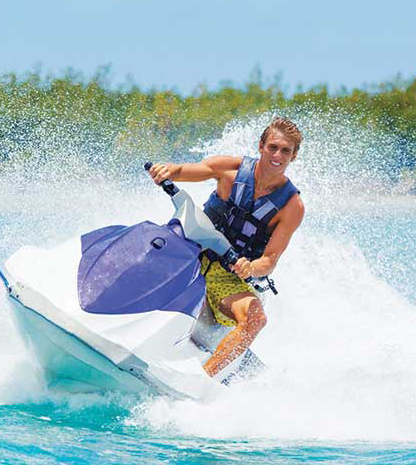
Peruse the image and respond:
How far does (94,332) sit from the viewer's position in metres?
3.48

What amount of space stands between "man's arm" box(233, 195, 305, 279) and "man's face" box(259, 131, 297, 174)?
0.20m

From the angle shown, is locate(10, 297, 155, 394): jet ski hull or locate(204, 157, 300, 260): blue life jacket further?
locate(204, 157, 300, 260): blue life jacket

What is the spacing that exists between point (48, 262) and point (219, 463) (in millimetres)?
1307

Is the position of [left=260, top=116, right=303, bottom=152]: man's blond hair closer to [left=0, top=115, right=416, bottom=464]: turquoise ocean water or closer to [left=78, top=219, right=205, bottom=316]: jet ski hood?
[left=78, top=219, right=205, bottom=316]: jet ski hood

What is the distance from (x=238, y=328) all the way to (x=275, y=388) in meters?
0.41

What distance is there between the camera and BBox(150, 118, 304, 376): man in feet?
13.4

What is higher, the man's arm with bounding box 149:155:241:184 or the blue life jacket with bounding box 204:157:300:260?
the man's arm with bounding box 149:155:241:184

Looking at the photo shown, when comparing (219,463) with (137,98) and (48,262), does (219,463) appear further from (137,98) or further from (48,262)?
(137,98)

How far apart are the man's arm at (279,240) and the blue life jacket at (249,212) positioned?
0.05 metres

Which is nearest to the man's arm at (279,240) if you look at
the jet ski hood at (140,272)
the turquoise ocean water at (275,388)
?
the jet ski hood at (140,272)

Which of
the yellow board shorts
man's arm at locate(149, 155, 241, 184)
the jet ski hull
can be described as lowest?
the jet ski hull

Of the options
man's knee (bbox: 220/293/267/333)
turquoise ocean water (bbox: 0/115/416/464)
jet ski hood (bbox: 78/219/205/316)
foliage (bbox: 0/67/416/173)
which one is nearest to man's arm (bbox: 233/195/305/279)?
man's knee (bbox: 220/293/267/333)

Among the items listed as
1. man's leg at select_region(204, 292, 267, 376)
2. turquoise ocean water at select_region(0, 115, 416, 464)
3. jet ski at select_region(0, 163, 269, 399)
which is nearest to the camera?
turquoise ocean water at select_region(0, 115, 416, 464)

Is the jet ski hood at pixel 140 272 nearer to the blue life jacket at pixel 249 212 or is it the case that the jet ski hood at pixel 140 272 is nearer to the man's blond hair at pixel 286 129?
the blue life jacket at pixel 249 212
